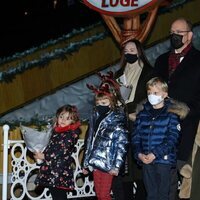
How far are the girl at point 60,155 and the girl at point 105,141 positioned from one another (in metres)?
0.20

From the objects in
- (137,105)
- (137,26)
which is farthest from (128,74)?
(137,26)

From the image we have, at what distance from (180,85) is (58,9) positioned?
1313 centimetres

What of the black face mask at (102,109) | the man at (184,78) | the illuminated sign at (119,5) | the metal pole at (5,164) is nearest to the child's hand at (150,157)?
the man at (184,78)

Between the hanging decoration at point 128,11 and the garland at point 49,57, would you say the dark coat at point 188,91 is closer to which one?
the hanging decoration at point 128,11

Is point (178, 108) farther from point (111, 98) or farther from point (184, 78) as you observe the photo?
point (111, 98)

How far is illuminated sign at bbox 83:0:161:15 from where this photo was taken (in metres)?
8.98

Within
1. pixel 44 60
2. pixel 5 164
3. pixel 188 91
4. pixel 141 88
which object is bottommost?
pixel 5 164

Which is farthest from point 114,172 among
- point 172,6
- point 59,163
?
point 172,6

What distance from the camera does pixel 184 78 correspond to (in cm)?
647

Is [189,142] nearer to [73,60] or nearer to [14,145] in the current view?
[14,145]

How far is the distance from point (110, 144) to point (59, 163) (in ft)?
2.06

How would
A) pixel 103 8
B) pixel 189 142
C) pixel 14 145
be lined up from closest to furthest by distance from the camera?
pixel 189 142, pixel 14 145, pixel 103 8

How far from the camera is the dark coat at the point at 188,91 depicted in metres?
6.30

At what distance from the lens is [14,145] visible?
24.1 feet
